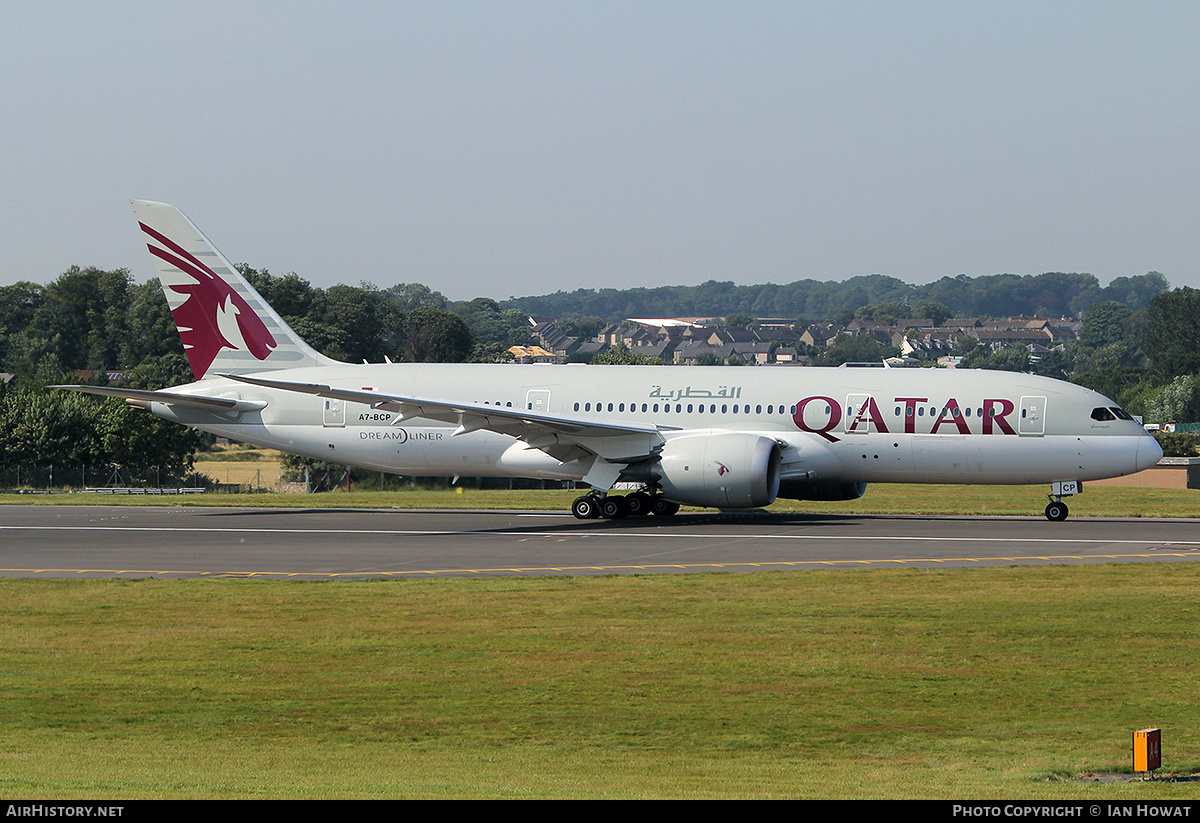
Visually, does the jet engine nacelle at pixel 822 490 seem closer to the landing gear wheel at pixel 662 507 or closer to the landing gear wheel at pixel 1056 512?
the landing gear wheel at pixel 662 507

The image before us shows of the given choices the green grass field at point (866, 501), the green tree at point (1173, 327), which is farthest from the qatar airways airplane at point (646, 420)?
the green tree at point (1173, 327)

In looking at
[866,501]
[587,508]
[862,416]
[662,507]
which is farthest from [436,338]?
[862,416]

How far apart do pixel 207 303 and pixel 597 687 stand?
1245 inches

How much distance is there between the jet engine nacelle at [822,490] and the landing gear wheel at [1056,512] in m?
5.14

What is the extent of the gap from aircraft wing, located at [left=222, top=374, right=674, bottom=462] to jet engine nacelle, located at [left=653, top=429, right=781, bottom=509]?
1.23 meters

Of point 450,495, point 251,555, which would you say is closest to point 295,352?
point 450,495

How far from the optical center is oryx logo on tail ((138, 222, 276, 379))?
145 feet

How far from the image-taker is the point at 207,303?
4450 cm

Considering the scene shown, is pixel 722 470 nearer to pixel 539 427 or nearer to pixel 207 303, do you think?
pixel 539 427

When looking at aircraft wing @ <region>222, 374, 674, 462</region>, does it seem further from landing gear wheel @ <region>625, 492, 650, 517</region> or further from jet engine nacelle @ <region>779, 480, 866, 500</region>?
jet engine nacelle @ <region>779, 480, 866, 500</region>

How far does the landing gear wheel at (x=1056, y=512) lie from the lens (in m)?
38.1

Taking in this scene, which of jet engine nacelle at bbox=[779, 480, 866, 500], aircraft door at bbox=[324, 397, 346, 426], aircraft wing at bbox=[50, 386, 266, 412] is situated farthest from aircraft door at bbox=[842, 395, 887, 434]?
aircraft wing at bbox=[50, 386, 266, 412]

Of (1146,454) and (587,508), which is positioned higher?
(1146,454)

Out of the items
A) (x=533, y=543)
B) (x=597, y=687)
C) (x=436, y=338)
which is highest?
(x=436, y=338)
